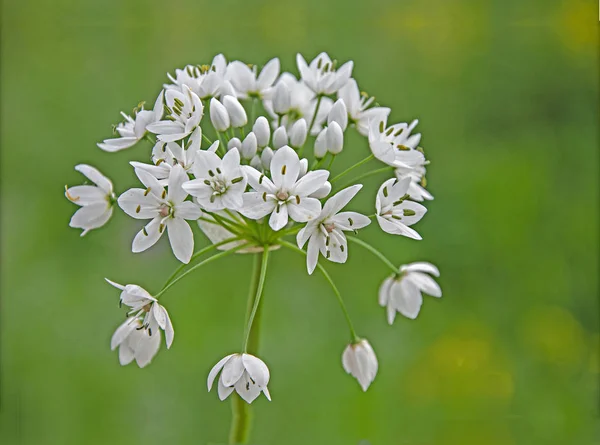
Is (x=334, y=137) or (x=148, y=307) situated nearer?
(x=148, y=307)

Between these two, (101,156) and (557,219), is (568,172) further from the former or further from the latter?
(101,156)

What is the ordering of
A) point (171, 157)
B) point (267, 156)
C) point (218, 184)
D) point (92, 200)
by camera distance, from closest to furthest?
point (218, 184) → point (171, 157) → point (267, 156) → point (92, 200)

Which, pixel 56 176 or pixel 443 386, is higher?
pixel 56 176

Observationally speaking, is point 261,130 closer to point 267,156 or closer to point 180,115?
point 267,156

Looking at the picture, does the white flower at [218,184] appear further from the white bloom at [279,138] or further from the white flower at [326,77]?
the white flower at [326,77]

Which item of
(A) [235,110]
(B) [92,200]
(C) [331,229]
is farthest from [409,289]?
(B) [92,200]

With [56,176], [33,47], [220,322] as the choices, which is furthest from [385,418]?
[33,47]

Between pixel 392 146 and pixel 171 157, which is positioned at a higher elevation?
pixel 392 146
